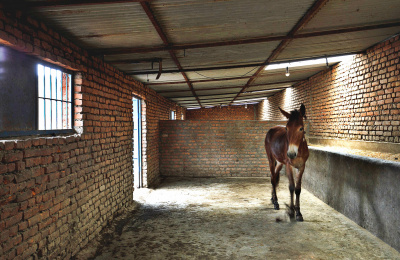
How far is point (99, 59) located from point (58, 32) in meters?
1.18

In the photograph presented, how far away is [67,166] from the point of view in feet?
11.5

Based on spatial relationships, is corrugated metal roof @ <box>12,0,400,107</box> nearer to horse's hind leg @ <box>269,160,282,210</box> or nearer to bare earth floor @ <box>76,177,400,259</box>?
horse's hind leg @ <box>269,160,282,210</box>

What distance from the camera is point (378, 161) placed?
158 inches

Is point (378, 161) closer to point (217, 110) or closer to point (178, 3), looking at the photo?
point (178, 3)

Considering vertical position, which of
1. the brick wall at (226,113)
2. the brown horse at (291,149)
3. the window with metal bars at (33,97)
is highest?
the brick wall at (226,113)

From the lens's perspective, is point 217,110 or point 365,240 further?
point 217,110

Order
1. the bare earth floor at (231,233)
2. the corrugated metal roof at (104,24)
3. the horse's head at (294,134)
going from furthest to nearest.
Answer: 1. the horse's head at (294,134)
2. the bare earth floor at (231,233)
3. the corrugated metal roof at (104,24)

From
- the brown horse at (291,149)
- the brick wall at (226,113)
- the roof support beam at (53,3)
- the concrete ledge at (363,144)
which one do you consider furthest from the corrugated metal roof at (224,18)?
the brick wall at (226,113)

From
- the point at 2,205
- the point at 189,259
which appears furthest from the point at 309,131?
the point at 2,205

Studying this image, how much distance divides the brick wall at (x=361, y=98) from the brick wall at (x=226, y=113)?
10.3 metres

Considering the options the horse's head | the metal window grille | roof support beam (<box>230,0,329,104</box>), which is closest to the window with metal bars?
the metal window grille

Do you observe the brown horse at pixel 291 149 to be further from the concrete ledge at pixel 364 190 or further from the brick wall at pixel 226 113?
the brick wall at pixel 226 113

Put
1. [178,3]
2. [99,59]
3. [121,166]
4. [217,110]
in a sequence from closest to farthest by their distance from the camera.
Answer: [178,3]
[99,59]
[121,166]
[217,110]

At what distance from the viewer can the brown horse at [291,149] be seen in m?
4.59
